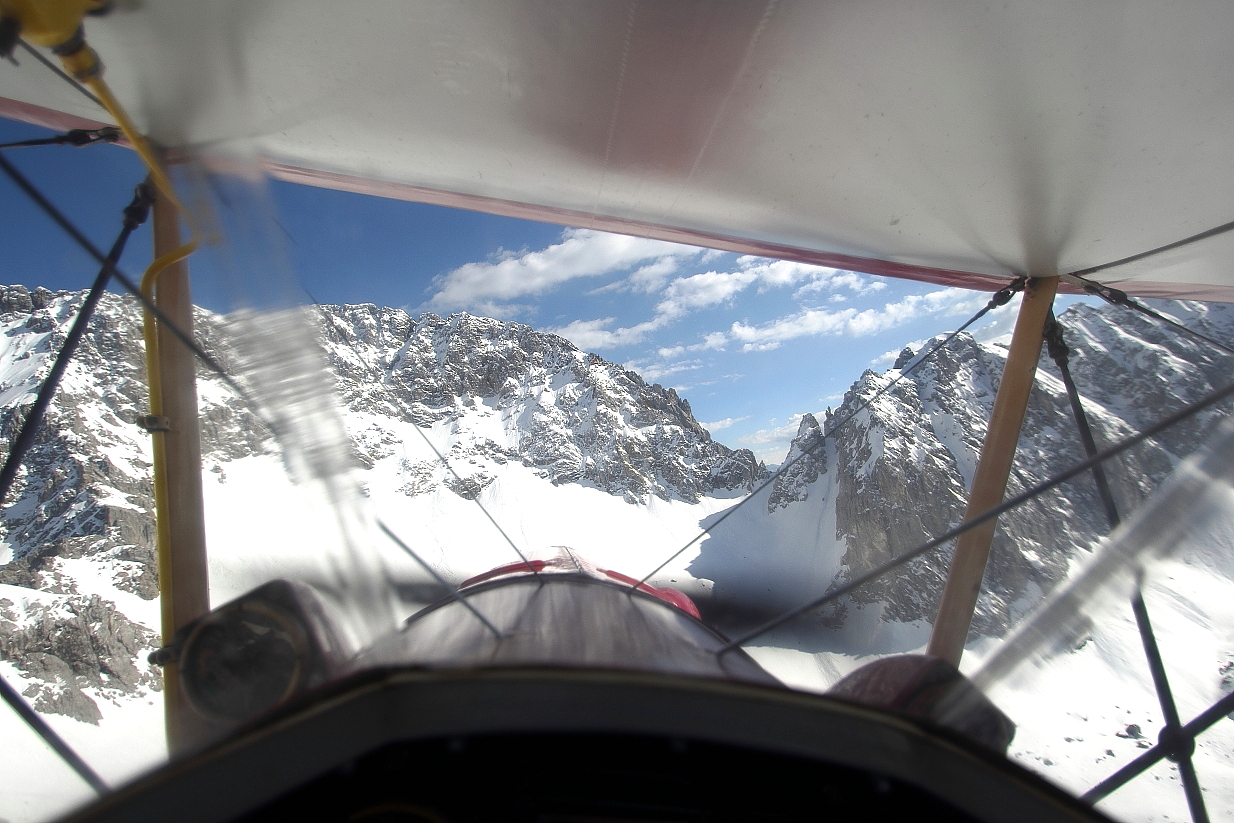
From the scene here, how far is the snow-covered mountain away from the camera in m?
56.1

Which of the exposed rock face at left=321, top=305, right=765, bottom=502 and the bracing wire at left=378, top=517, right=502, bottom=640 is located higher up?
the exposed rock face at left=321, top=305, right=765, bottom=502

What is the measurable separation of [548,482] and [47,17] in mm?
97693

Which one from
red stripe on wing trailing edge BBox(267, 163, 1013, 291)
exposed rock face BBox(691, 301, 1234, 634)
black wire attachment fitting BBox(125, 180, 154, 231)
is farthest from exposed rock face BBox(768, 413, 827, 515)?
black wire attachment fitting BBox(125, 180, 154, 231)

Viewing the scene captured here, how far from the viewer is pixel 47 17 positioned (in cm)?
144

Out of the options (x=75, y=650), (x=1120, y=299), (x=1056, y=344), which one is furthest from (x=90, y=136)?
(x=75, y=650)

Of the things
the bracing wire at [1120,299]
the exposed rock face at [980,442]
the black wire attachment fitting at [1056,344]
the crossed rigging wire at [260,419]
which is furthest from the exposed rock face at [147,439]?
the exposed rock face at [980,442]

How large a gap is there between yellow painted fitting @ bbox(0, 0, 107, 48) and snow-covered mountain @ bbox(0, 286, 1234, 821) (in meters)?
40.1

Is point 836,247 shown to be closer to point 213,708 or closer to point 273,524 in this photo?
point 213,708

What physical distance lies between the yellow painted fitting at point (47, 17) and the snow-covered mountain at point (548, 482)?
4009 centimetres

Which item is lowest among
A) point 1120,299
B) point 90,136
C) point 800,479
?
point 90,136

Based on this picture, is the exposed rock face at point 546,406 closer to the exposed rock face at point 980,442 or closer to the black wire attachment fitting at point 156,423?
the exposed rock face at point 980,442

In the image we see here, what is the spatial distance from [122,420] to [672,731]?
97.1 m

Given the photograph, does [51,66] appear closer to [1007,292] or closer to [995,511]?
[995,511]

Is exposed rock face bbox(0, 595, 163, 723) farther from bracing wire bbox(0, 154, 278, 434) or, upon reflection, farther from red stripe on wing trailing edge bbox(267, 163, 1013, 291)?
bracing wire bbox(0, 154, 278, 434)
